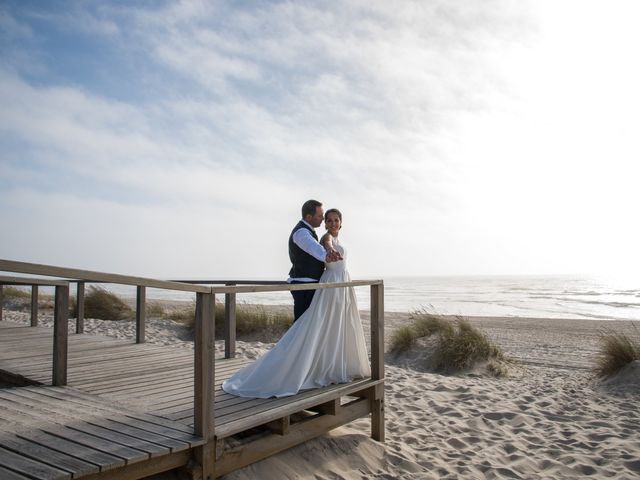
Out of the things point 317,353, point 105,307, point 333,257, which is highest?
point 333,257

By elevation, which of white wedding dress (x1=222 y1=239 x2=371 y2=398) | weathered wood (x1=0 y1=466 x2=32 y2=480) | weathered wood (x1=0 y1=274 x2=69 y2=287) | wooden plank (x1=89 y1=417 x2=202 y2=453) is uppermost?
weathered wood (x1=0 y1=274 x2=69 y2=287)

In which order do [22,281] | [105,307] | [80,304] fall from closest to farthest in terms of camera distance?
[22,281] < [80,304] < [105,307]

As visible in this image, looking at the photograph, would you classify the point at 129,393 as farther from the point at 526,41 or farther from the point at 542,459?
the point at 526,41

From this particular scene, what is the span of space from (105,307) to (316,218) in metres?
11.1

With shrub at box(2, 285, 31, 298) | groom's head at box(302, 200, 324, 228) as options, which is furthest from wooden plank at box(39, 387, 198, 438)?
shrub at box(2, 285, 31, 298)

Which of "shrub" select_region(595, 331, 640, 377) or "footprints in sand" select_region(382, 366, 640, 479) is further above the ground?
"shrub" select_region(595, 331, 640, 377)

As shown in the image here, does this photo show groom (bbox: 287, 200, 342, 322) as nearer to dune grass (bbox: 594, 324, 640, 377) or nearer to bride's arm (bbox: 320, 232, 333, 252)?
bride's arm (bbox: 320, 232, 333, 252)

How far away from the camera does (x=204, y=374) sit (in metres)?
2.84

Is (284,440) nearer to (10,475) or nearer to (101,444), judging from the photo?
(101,444)

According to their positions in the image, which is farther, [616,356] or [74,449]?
[616,356]

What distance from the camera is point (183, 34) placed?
33.6ft

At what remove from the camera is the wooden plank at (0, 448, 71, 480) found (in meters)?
2.25

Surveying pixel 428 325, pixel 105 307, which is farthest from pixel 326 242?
pixel 105 307

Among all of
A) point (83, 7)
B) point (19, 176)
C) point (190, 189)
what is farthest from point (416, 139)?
point (19, 176)
